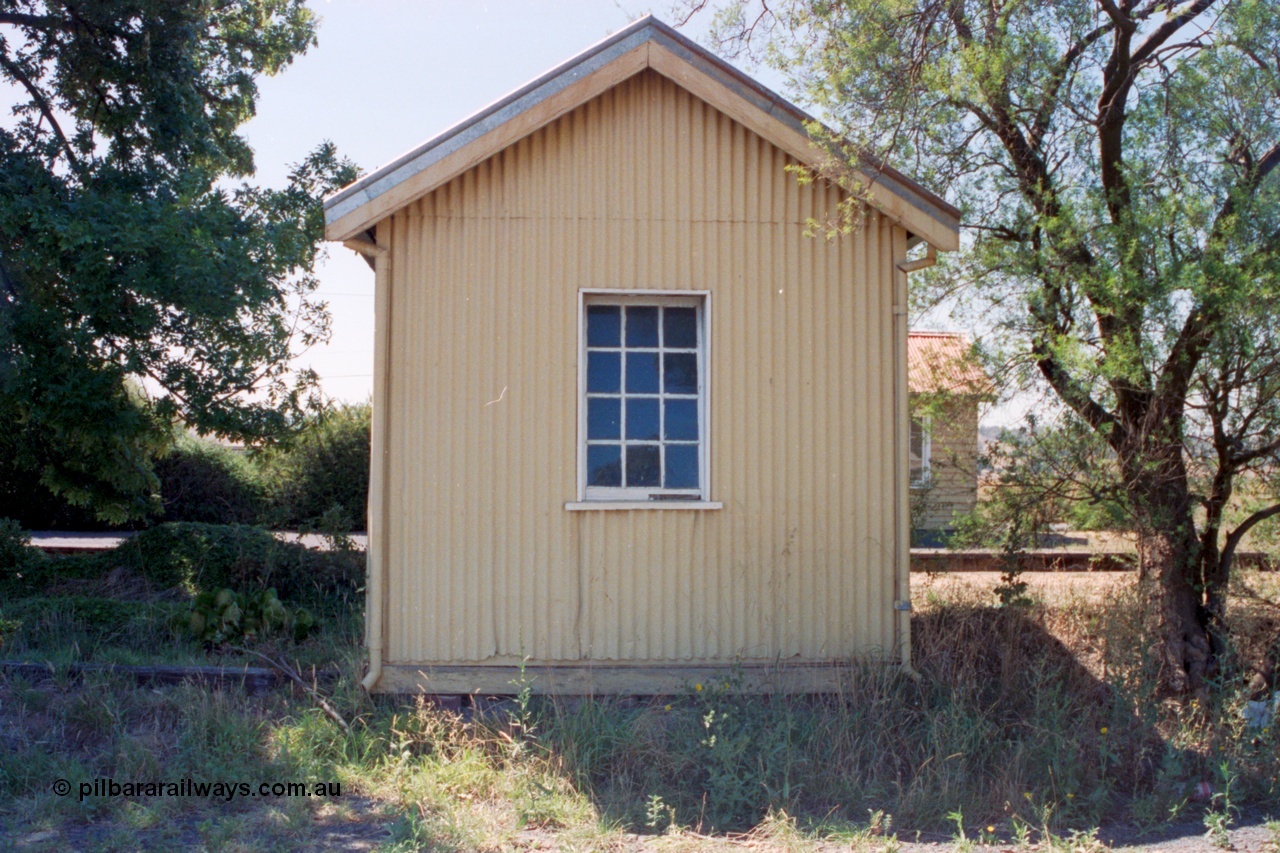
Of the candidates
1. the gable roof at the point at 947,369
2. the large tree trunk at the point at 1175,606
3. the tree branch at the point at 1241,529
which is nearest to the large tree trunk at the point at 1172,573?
the large tree trunk at the point at 1175,606

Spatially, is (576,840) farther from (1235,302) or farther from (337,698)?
(1235,302)

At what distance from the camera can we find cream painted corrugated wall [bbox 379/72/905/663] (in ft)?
21.6

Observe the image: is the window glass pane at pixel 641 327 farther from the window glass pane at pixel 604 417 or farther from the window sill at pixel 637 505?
the window sill at pixel 637 505

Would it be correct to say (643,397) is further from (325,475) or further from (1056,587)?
(325,475)

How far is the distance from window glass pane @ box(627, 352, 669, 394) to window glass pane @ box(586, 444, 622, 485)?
42 cm

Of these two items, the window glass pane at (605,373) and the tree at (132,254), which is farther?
the tree at (132,254)

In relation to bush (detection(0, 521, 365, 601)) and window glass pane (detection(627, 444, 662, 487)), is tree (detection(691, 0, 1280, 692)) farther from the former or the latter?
bush (detection(0, 521, 365, 601))

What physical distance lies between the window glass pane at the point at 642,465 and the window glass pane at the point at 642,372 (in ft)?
1.28

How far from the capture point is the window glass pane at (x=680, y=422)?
22.5ft

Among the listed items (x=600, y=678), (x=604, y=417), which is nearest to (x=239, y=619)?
(x=600, y=678)

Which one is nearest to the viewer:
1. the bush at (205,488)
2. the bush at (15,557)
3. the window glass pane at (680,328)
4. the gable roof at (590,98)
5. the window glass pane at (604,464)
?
the gable roof at (590,98)

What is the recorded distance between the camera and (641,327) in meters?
6.91

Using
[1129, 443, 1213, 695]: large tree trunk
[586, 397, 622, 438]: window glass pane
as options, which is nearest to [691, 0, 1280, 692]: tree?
[1129, 443, 1213, 695]: large tree trunk

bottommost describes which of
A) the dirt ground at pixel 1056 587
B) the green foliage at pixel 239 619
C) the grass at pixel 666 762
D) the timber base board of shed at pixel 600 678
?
the grass at pixel 666 762
